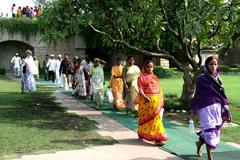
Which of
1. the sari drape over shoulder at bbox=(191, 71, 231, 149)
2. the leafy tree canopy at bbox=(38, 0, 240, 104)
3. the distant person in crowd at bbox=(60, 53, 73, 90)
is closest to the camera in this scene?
the sari drape over shoulder at bbox=(191, 71, 231, 149)

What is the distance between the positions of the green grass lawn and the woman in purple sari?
83.3 inches

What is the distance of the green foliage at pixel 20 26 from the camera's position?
37.6 meters

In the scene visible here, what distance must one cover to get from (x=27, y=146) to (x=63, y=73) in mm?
12207

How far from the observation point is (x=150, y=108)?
29.2 ft

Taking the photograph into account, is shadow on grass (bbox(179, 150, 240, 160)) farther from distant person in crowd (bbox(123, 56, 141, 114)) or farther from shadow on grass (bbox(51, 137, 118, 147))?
distant person in crowd (bbox(123, 56, 141, 114))

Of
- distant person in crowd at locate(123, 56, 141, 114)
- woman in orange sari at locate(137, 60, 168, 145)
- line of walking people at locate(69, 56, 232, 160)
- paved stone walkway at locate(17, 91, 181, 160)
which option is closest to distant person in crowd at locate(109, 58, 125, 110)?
line of walking people at locate(69, 56, 232, 160)

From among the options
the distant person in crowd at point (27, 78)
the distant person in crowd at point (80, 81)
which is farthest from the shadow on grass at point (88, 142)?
the distant person in crowd at point (27, 78)

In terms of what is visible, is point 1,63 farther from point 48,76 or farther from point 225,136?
point 225,136

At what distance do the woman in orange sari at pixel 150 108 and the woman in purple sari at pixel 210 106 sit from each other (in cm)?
136

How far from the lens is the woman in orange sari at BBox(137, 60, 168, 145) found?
8.79 metres

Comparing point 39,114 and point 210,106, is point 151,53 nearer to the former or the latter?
point 39,114

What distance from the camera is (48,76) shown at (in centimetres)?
2794

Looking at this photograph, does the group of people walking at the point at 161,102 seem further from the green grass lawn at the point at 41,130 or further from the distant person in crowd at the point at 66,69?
the distant person in crowd at the point at 66,69

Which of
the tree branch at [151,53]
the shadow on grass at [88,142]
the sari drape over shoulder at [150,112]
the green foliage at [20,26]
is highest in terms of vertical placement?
the green foliage at [20,26]
